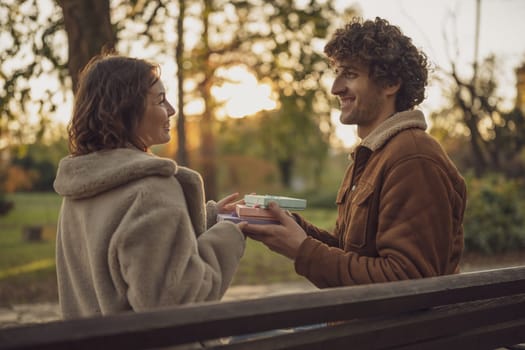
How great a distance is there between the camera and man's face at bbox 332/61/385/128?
2609 millimetres

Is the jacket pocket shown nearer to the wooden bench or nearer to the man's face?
the man's face

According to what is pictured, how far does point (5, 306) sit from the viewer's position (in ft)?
25.0

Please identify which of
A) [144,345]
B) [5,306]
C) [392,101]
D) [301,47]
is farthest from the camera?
[301,47]

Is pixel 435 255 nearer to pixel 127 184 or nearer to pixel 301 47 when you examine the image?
pixel 127 184

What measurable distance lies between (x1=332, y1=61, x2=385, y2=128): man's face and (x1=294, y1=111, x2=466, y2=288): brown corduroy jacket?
0.42ft

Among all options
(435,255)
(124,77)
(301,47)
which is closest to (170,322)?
(124,77)

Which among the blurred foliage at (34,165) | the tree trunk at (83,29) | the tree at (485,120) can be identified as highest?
the tree trunk at (83,29)

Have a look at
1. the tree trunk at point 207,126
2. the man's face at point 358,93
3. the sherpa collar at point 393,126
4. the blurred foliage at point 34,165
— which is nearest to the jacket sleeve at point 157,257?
the sherpa collar at point 393,126

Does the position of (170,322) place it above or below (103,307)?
above

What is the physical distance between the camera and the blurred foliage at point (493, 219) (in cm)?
1200

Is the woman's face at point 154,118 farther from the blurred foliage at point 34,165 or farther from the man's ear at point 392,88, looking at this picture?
the blurred foliage at point 34,165

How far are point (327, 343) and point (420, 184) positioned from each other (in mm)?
758

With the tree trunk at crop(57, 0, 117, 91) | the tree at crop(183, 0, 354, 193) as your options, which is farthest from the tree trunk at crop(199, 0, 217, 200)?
the tree trunk at crop(57, 0, 117, 91)

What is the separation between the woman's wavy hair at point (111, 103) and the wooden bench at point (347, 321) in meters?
0.75
